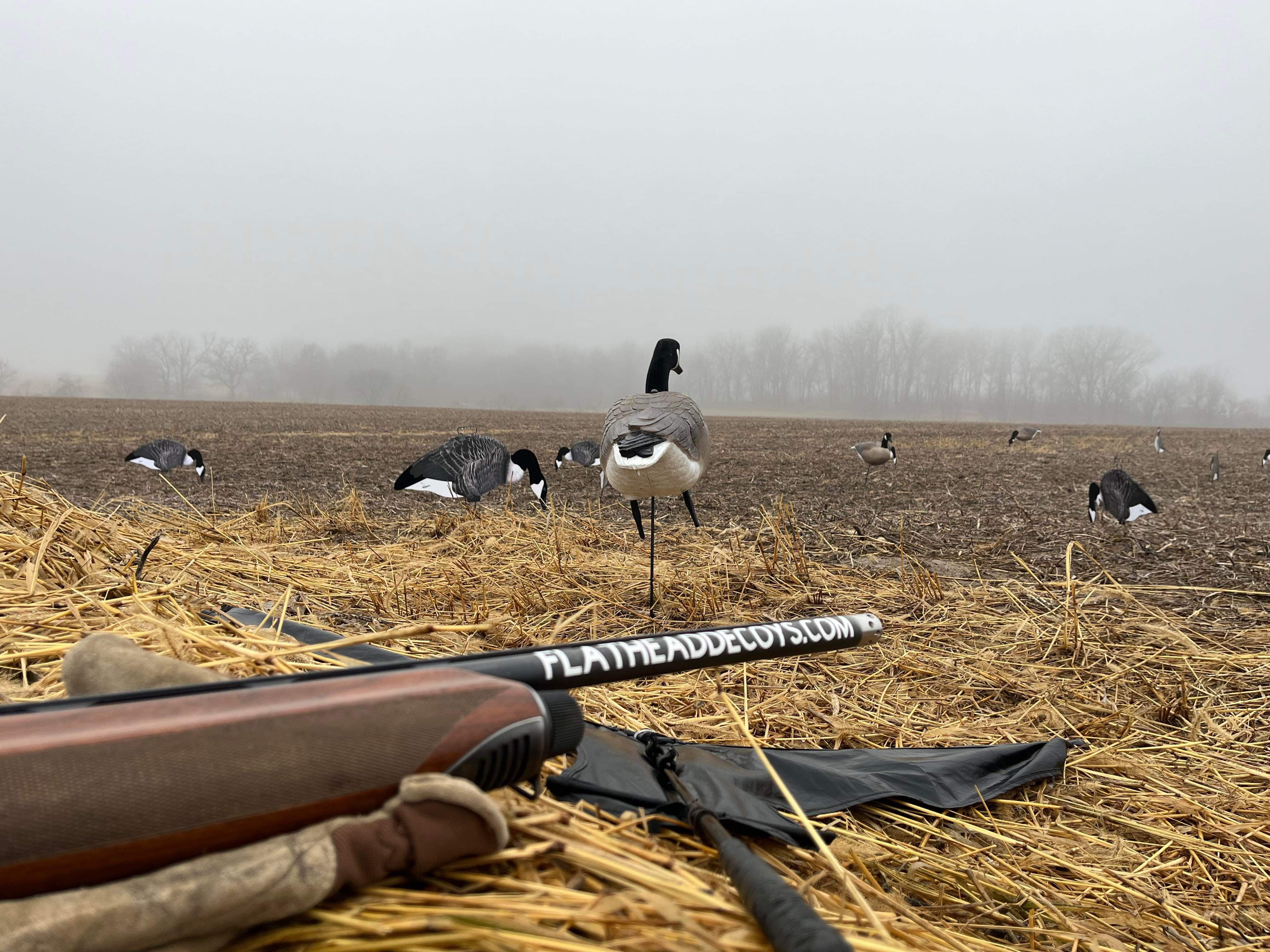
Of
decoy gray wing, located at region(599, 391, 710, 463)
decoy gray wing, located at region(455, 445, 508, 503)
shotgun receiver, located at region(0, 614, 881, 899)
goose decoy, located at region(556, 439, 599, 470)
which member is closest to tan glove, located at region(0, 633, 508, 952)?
shotgun receiver, located at region(0, 614, 881, 899)

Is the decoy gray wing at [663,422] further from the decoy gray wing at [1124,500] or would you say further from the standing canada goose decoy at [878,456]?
the standing canada goose decoy at [878,456]

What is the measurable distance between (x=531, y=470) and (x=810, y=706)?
8236 millimetres

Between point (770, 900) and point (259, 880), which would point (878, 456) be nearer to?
point (770, 900)

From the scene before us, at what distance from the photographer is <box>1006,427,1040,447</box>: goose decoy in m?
29.0

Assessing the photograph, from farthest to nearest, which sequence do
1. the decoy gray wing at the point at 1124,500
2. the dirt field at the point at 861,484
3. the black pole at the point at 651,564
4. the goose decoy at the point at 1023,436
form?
1. the goose decoy at the point at 1023,436
2. the decoy gray wing at the point at 1124,500
3. the dirt field at the point at 861,484
4. the black pole at the point at 651,564

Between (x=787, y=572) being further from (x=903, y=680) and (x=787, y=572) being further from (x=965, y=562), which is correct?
(x=965, y=562)

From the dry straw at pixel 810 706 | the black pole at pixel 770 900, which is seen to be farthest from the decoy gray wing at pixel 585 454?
the black pole at pixel 770 900

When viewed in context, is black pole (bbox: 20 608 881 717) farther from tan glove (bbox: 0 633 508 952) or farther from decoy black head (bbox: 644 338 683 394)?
decoy black head (bbox: 644 338 683 394)

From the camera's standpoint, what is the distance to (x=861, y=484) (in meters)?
14.5

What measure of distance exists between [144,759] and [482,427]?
1486 inches

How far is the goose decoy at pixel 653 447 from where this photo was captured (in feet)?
17.5

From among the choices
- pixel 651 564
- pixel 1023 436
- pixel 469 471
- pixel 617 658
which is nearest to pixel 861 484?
pixel 469 471

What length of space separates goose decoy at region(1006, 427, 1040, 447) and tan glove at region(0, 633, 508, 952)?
106ft

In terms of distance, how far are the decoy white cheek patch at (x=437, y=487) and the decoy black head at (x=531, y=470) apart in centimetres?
158
